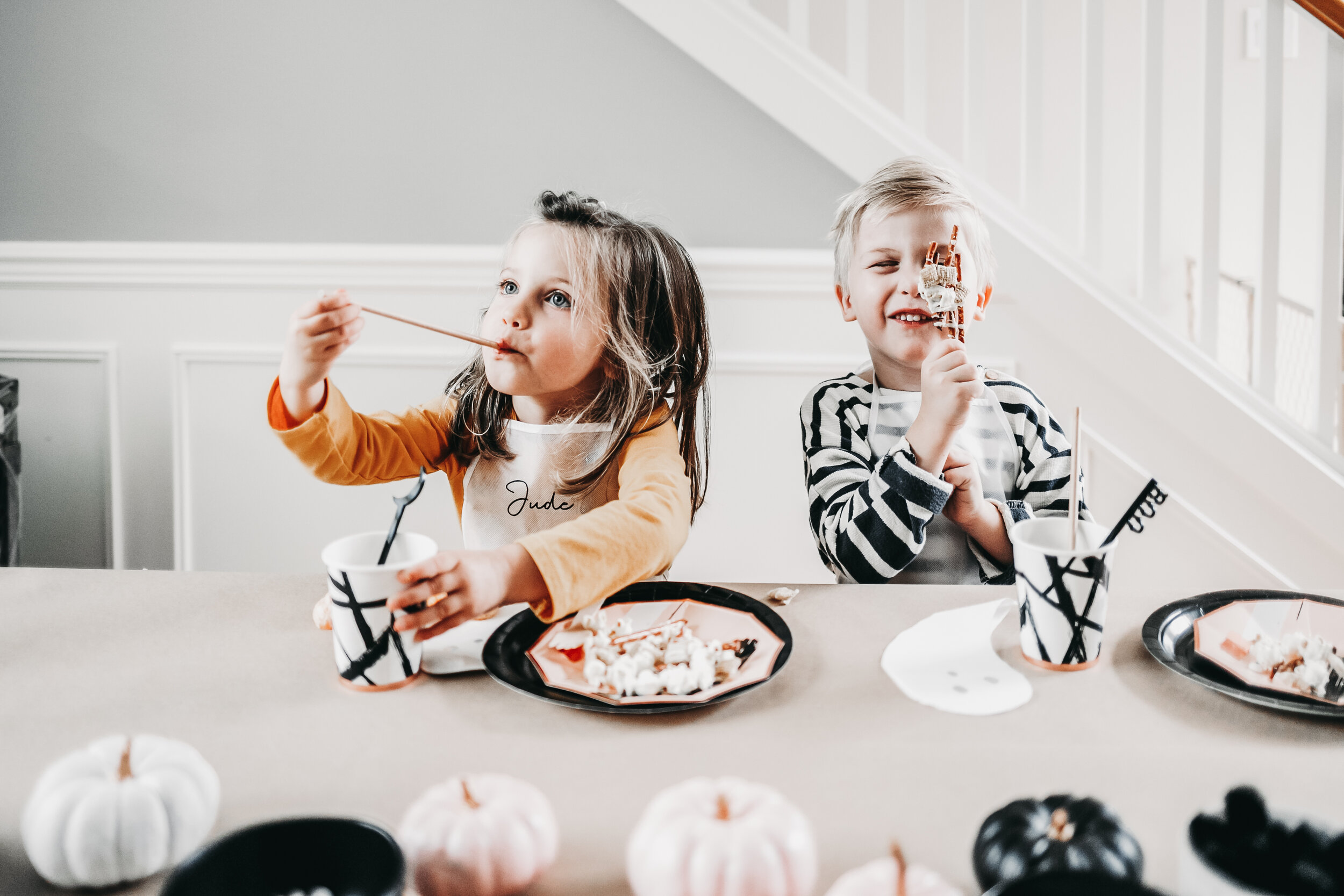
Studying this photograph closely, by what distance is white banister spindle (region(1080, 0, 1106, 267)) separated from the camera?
180 cm

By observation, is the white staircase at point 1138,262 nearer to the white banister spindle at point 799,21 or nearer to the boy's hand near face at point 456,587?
the white banister spindle at point 799,21

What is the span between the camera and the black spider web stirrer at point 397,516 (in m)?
0.76

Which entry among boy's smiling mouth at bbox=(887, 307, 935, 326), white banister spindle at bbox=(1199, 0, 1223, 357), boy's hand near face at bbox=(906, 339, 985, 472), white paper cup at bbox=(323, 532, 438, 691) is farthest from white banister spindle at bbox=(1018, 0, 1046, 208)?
white paper cup at bbox=(323, 532, 438, 691)

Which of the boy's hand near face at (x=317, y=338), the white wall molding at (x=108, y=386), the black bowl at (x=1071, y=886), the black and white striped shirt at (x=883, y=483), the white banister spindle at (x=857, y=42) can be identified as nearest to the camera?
the black bowl at (x=1071, y=886)

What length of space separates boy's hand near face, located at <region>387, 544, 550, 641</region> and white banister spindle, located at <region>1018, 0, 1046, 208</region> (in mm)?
1479

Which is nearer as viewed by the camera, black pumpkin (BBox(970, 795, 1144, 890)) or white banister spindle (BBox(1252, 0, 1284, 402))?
black pumpkin (BBox(970, 795, 1144, 890))

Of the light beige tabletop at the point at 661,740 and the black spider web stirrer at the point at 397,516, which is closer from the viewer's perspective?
the light beige tabletop at the point at 661,740

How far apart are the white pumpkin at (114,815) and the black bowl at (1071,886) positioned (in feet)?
1.41

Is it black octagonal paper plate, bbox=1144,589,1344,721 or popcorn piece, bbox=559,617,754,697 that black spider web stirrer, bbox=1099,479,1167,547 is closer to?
black octagonal paper plate, bbox=1144,589,1344,721

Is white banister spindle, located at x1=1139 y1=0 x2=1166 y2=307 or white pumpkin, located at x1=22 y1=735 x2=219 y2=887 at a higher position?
white banister spindle, located at x1=1139 y1=0 x2=1166 y2=307

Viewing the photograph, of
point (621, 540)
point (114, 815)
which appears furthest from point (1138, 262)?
point (114, 815)

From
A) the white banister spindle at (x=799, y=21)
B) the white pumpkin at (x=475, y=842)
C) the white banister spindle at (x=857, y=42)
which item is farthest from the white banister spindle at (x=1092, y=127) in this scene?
the white pumpkin at (x=475, y=842)

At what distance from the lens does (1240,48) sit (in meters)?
3.10

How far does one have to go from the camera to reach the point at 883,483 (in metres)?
1.04
